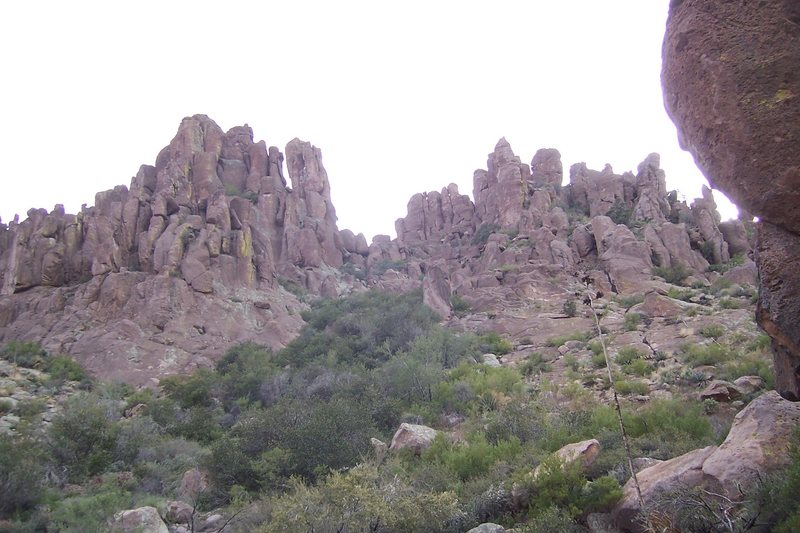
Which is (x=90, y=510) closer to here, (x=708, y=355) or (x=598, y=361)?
(x=598, y=361)

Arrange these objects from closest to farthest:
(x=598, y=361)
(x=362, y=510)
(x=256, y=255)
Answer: (x=362, y=510) < (x=598, y=361) < (x=256, y=255)

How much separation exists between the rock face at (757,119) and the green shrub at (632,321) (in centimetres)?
1997

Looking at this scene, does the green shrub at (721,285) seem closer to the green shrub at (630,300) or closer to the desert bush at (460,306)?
the green shrub at (630,300)

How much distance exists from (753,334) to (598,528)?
1538 cm

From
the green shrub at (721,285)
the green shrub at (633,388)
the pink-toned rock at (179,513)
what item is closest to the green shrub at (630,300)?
the green shrub at (721,285)

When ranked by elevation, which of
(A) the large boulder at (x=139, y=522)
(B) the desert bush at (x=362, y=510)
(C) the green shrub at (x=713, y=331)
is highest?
(C) the green shrub at (x=713, y=331)

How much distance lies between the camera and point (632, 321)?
26531 mm

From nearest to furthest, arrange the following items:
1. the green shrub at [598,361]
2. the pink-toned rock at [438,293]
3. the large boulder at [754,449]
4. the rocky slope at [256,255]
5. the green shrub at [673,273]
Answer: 1. the large boulder at [754,449]
2. the green shrub at [598,361]
3. the green shrub at [673,273]
4. the rocky slope at [256,255]
5. the pink-toned rock at [438,293]

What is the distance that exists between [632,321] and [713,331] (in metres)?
4.68

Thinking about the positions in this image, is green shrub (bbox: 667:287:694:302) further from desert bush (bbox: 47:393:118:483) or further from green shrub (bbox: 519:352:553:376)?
desert bush (bbox: 47:393:118:483)

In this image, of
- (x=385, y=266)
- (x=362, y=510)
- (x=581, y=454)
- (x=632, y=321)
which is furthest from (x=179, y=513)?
(x=385, y=266)

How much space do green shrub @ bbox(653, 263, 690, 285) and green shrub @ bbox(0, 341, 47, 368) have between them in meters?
35.5

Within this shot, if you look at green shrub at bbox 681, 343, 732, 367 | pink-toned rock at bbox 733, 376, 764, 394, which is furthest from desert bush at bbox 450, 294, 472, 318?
pink-toned rock at bbox 733, 376, 764, 394

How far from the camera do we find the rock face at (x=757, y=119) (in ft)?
18.5
